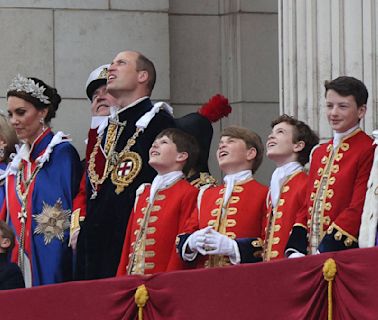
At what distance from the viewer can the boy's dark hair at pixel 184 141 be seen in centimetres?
1178

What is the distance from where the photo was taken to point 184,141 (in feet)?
38.7

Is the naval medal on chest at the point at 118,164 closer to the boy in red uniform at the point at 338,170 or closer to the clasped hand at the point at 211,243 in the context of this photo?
the clasped hand at the point at 211,243

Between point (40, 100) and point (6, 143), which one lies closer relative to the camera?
point (40, 100)

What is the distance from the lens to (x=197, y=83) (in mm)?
15172

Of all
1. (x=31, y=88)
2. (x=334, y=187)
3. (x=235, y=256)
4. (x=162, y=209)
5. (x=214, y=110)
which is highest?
(x=31, y=88)

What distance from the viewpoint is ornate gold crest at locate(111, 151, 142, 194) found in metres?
12.1

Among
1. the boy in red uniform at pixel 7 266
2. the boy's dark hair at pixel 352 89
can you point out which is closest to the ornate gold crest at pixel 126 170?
the boy in red uniform at pixel 7 266

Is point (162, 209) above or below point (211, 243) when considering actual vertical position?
above

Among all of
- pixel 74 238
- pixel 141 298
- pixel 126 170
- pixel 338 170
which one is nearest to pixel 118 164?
pixel 126 170

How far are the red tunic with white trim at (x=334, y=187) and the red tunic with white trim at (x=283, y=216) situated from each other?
16 centimetres

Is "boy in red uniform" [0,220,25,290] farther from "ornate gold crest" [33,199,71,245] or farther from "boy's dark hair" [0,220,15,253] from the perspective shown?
"ornate gold crest" [33,199,71,245]

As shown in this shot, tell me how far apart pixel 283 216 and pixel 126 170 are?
132 cm

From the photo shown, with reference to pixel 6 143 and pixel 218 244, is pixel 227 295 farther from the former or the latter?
pixel 6 143

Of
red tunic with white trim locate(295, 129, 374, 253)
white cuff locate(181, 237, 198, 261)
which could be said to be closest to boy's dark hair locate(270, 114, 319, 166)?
red tunic with white trim locate(295, 129, 374, 253)
